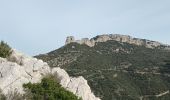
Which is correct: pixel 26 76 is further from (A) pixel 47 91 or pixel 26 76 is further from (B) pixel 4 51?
(B) pixel 4 51

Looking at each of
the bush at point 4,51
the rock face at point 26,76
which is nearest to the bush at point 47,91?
the rock face at point 26,76

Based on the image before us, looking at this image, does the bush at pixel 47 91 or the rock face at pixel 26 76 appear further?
the bush at pixel 47 91

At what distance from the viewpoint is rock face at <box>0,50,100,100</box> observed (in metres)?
50.2

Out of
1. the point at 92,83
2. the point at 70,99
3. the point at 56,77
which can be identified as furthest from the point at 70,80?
the point at 92,83

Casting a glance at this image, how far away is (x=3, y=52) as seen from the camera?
61000mm

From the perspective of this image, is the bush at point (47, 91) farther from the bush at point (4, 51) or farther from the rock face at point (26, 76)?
the bush at point (4, 51)

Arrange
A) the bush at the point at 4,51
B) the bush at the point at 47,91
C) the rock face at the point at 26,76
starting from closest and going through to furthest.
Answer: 1. the rock face at the point at 26,76
2. the bush at the point at 47,91
3. the bush at the point at 4,51

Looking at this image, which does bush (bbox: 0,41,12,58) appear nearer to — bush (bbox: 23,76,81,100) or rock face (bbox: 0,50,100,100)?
rock face (bbox: 0,50,100,100)

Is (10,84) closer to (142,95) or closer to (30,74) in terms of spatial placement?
(30,74)

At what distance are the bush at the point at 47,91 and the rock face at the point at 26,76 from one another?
791mm

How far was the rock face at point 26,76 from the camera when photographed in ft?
165

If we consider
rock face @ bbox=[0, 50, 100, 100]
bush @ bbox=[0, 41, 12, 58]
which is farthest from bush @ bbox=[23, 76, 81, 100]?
bush @ bbox=[0, 41, 12, 58]

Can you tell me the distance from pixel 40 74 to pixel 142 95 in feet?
477

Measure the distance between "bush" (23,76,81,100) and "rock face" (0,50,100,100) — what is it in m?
0.79
